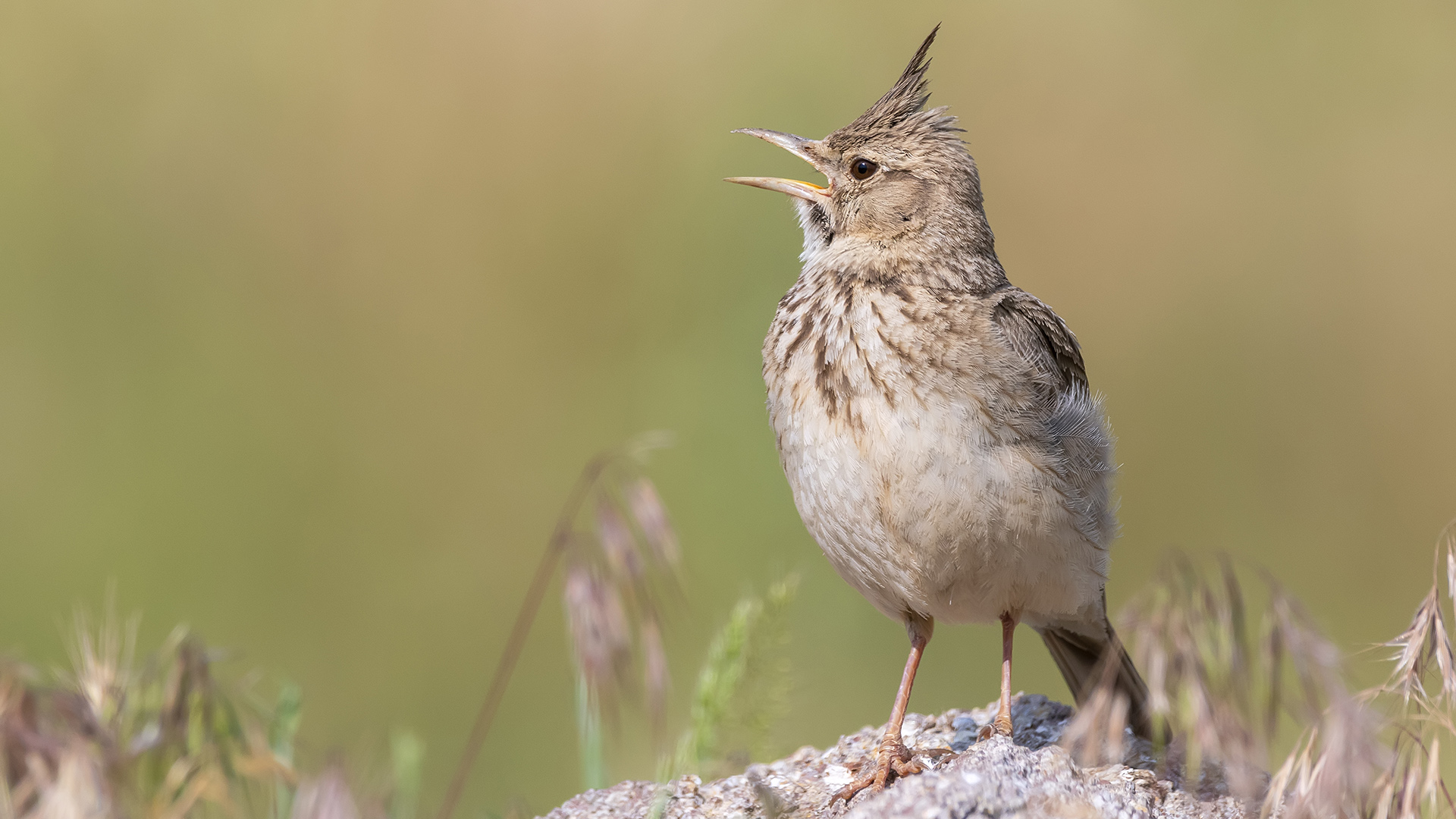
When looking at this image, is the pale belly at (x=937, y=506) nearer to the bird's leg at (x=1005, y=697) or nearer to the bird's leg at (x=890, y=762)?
the bird's leg at (x=1005, y=697)

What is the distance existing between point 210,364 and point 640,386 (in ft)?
7.49

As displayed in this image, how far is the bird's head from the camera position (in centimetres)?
443

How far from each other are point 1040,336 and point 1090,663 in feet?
3.89

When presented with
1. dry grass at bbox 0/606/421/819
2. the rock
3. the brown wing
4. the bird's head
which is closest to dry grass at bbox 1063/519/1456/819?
the rock

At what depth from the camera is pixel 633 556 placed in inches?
112

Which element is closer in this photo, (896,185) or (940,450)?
(940,450)

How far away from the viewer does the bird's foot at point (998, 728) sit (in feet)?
12.3

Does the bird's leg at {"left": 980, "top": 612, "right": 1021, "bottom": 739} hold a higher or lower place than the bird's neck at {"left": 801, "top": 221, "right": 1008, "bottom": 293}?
lower

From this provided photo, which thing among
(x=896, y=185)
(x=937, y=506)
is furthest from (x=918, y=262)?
(x=937, y=506)

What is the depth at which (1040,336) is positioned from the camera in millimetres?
4293

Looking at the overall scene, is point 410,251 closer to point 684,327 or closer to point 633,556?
point 684,327

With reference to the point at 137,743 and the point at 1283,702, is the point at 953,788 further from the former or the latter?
the point at 137,743

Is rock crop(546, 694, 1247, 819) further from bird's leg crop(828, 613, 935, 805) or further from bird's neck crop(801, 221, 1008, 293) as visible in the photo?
bird's neck crop(801, 221, 1008, 293)

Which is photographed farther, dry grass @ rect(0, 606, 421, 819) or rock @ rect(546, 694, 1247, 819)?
rock @ rect(546, 694, 1247, 819)
